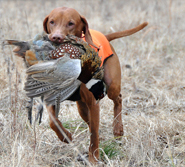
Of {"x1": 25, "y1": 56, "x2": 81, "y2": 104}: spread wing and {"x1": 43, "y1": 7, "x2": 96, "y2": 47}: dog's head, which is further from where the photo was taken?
{"x1": 43, "y1": 7, "x2": 96, "y2": 47}: dog's head

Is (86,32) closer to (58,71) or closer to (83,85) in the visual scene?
(83,85)

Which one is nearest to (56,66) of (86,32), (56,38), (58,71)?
(58,71)

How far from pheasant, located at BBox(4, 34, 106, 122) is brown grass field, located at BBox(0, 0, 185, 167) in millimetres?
346

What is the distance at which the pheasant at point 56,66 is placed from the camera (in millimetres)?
2043

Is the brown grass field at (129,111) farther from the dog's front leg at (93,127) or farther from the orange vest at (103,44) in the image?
the orange vest at (103,44)

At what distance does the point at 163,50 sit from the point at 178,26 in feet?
4.59

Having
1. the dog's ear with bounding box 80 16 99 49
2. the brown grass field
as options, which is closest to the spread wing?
the brown grass field

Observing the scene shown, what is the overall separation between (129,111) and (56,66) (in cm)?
207

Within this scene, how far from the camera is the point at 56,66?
2.03 metres

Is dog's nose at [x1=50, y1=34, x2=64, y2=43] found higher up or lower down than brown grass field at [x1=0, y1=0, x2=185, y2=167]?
higher up

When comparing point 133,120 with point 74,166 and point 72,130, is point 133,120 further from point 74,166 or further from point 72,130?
point 74,166

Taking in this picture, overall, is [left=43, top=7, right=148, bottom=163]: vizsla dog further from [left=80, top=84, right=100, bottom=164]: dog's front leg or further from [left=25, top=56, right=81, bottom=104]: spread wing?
[left=25, top=56, right=81, bottom=104]: spread wing

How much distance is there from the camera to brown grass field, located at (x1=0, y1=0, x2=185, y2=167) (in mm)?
2518

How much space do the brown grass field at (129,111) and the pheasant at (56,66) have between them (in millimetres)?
346
